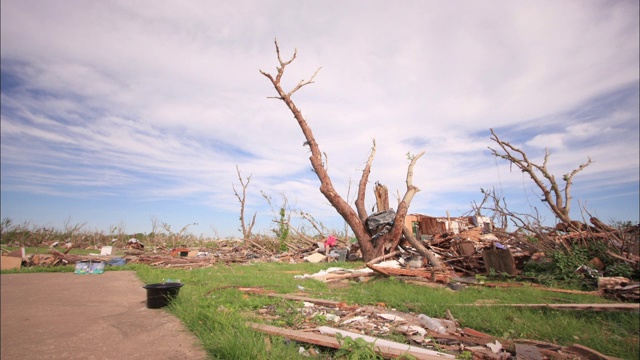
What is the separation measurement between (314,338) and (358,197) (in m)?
9.38

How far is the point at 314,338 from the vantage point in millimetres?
3271

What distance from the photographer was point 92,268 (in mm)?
9367

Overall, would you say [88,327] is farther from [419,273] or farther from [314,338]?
[419,273]

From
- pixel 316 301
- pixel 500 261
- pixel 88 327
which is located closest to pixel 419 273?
pixel 500 261

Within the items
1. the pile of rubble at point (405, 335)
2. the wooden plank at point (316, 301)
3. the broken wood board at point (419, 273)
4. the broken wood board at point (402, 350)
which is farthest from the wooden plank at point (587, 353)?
the broken wood board at point (419, 273)

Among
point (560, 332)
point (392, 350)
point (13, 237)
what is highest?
point (13, 237)

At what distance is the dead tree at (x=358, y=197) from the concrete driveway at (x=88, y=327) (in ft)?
23.2

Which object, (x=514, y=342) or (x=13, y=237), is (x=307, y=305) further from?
(x=13, y=237)

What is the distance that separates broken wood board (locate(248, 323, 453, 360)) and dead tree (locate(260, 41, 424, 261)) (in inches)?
285

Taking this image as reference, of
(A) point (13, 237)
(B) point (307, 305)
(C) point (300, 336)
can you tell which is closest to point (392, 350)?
(C) point (300, 336)

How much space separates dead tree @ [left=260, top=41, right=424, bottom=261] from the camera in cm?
1054

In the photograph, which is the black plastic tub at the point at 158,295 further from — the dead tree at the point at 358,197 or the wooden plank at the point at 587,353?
the dead tree at the point at 358,197

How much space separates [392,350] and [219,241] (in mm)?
16847

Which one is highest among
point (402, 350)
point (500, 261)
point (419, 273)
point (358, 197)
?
point (358, 197)
